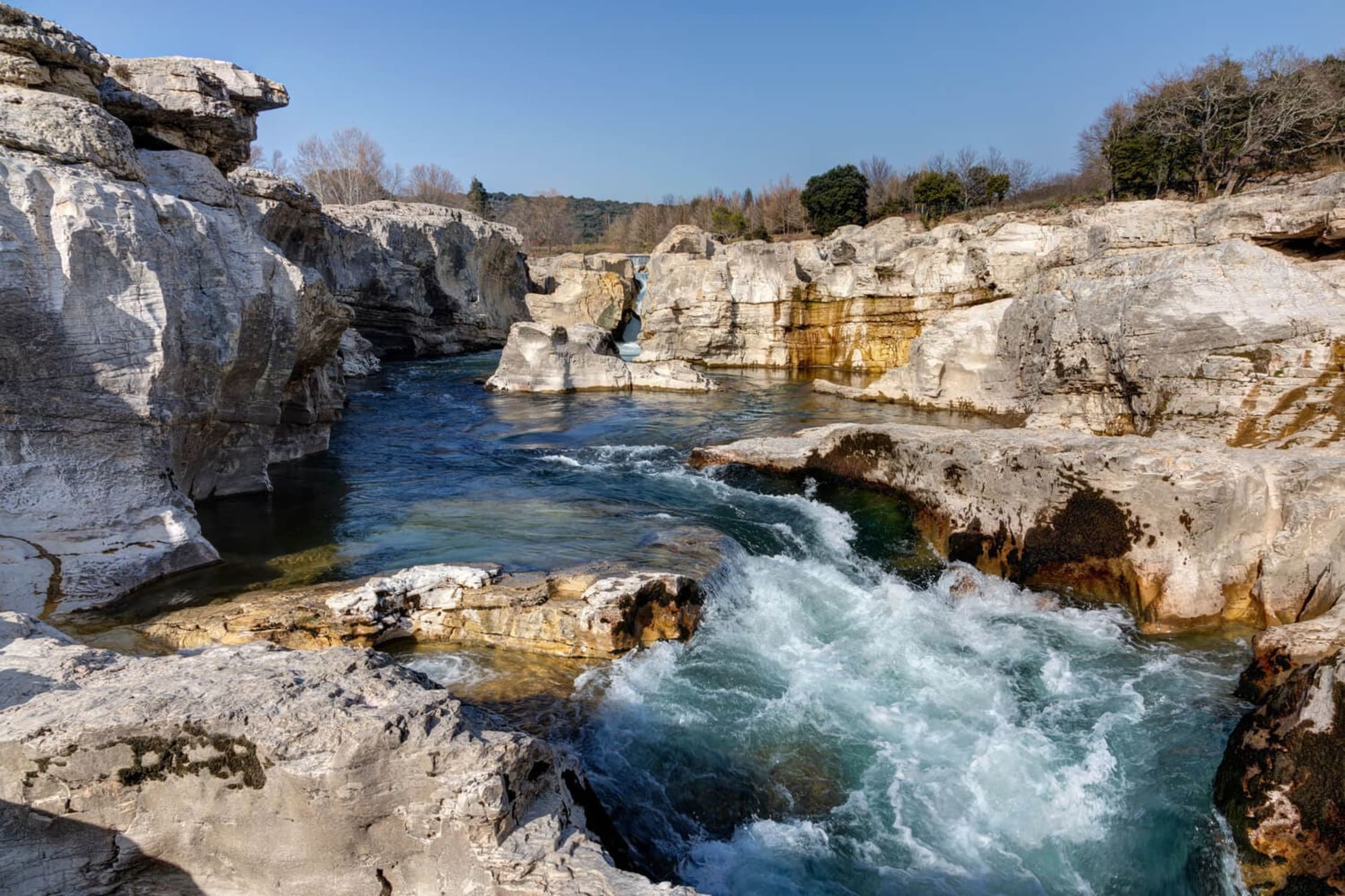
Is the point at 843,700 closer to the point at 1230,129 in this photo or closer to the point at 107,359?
the point at 107,359

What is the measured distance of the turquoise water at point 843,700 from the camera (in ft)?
17.2

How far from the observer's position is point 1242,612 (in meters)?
8.09

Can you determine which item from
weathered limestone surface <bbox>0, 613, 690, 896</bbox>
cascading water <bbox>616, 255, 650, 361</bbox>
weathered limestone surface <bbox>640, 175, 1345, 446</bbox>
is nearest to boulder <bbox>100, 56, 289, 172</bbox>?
weathered limestone surface <bbox>0, 613, 690, 896</bbox>

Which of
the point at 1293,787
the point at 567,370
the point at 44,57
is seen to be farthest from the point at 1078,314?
the point at 44,57

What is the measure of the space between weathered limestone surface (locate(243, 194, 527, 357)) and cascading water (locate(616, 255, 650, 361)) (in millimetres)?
6038

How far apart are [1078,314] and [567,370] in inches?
623

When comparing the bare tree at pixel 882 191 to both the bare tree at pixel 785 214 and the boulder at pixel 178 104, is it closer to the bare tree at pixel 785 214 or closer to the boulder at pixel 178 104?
the bare tree at pixel 785 214

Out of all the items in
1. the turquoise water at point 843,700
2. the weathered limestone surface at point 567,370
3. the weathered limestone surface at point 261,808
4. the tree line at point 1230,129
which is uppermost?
the tree line at point 1230,129

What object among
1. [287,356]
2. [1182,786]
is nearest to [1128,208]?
[1182,786]

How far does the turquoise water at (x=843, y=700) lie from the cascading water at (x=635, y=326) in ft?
74.8

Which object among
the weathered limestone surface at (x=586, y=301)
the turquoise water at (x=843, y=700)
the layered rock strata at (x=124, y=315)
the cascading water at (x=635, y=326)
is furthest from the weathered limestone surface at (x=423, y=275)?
the turquoise water at (x=843, y=700)

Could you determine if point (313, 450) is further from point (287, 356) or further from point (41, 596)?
point (41, 596)

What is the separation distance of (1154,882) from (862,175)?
50274 millimetres

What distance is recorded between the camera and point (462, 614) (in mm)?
7637
